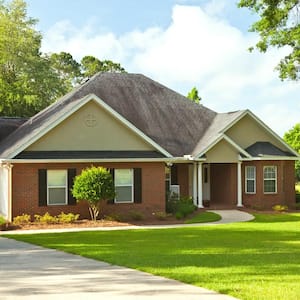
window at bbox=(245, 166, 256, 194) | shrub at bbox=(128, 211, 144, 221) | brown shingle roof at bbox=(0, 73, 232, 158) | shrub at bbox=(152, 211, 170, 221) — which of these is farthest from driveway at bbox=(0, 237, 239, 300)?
window at bbox=(245, 166, 256, 194)

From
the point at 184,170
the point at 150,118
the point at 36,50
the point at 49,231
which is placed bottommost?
the point at 49,231

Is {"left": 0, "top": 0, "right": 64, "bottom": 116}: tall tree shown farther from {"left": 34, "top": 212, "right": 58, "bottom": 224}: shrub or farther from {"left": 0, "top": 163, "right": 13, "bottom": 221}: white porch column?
{"left": 34, "top": 212, "right": 58, "bottom": 224}: shrub

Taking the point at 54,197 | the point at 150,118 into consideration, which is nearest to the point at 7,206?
the point at 54,197

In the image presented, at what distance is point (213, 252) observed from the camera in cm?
1623

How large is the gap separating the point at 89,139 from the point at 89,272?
16.8 metres

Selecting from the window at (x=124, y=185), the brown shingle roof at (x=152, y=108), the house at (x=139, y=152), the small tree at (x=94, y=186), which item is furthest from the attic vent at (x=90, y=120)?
the brown shingle roof at (x=152, y=108)

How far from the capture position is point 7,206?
28.0 meters

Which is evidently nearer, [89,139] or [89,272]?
[89,272]

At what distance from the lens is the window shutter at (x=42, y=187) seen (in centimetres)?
2794

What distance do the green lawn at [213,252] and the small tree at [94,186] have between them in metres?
3.64

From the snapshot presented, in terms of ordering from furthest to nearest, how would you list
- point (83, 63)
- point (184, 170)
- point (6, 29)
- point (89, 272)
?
1. point (83, 63)
2. point (6, 29)
3. point (184, 170)
4. point (89, 272)

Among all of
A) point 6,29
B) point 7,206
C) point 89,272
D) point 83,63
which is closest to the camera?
point 89,272

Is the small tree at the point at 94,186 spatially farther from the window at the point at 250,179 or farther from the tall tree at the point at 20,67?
the tall tree at the point at 20,67

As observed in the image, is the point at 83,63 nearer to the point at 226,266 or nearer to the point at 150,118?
the point at 150,118
